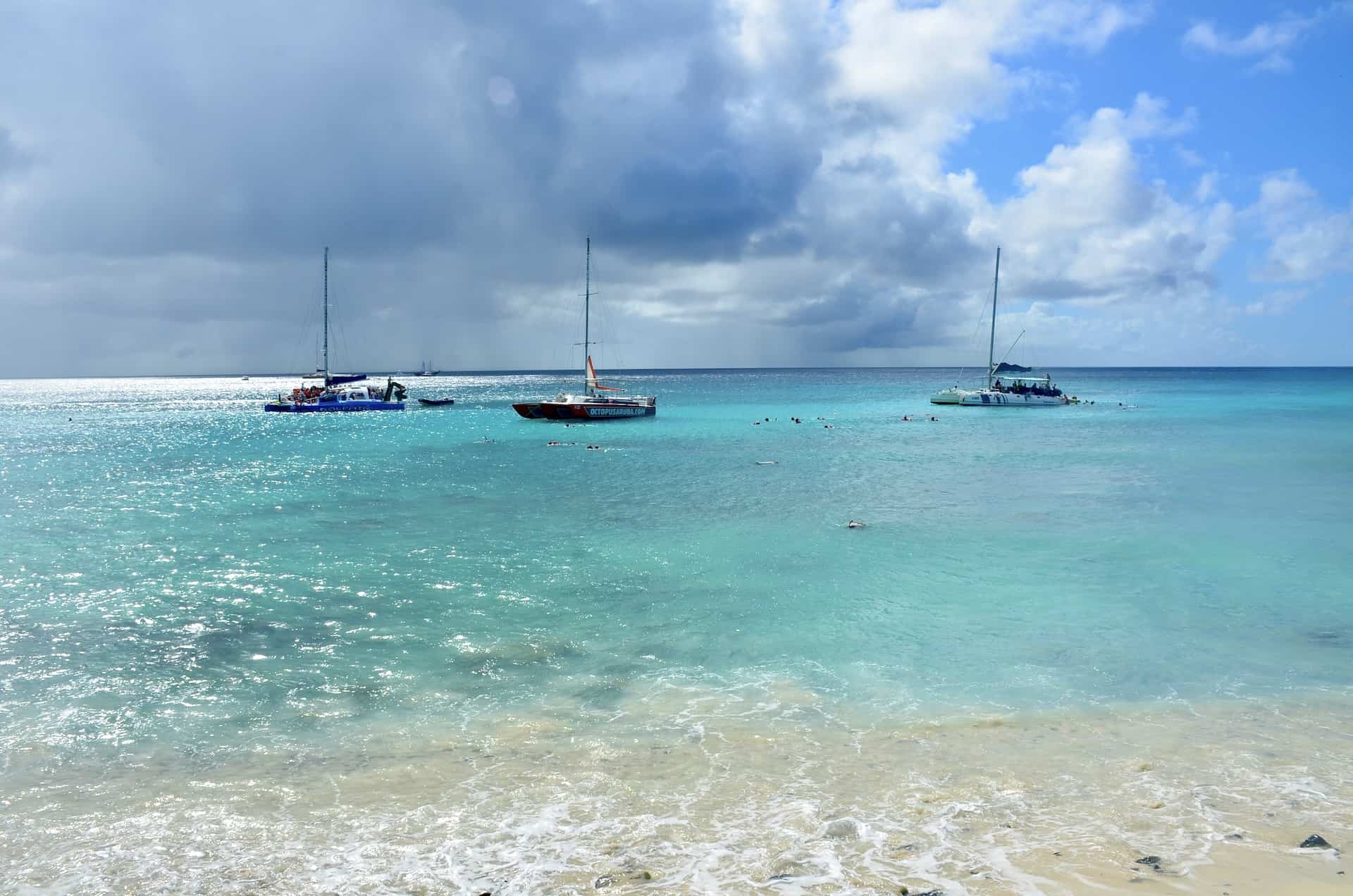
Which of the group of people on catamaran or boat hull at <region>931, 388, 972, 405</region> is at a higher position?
the group of people on catamaran

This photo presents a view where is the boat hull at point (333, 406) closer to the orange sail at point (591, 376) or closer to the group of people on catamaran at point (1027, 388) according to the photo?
the orange sail at point (591, 376)

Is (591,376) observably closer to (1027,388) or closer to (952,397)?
(952,397)

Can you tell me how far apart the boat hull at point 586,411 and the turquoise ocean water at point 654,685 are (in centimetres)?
4686

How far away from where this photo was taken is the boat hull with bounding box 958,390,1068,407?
10306cm

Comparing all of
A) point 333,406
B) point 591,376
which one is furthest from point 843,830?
point 333,406

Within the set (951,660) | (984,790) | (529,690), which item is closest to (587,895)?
(984,790)

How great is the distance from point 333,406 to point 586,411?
45.0 meters

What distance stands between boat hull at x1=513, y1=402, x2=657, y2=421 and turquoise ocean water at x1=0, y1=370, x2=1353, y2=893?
4686 cm

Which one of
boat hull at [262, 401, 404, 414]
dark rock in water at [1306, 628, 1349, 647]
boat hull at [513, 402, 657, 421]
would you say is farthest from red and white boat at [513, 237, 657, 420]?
dark rock in water at [1306, 628, 1349, 647]

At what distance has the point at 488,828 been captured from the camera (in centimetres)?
931

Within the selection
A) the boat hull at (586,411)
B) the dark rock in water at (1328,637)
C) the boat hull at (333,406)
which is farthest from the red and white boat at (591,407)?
the dark rock in water at (1328,637)

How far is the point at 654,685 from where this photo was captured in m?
→ 14.2

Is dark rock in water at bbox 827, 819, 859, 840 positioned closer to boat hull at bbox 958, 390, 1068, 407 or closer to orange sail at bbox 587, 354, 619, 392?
orange sail at bbox 587, 354, 619, 392

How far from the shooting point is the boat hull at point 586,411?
273 feet
